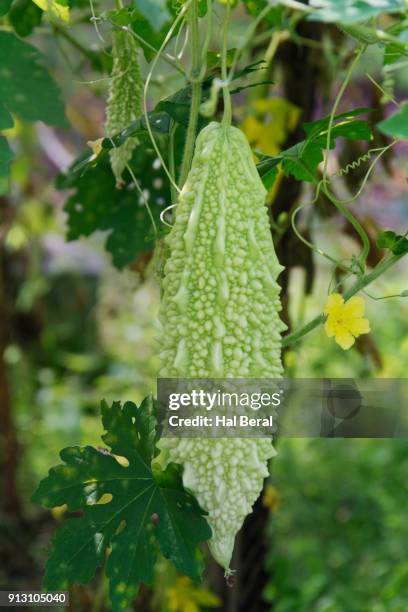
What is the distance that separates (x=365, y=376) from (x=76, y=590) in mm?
693

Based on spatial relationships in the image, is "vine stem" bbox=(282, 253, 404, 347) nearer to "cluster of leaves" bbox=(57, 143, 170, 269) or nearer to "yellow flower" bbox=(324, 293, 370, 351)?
"yellow flower" bbox=(324, 293, 370, 351)

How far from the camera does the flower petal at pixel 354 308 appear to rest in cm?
89

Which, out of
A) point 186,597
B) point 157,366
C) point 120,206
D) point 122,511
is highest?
point 120,206

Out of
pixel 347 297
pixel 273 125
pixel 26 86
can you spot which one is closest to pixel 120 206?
pixel 273 125

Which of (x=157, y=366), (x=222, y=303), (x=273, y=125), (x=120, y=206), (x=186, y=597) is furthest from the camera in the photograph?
(x=157, y=366)

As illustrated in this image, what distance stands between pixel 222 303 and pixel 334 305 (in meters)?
0.20

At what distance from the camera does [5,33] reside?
3.10 ft

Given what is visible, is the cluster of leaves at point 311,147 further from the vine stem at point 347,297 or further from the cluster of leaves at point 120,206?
the cluster of leaves at point 120,206

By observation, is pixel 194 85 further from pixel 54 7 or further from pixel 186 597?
pixel 186 597

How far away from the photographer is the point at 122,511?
866mm

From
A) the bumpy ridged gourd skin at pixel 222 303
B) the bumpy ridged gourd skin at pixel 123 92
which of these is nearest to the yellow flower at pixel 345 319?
the bumpy ridged gourd skin at pixel 222 303

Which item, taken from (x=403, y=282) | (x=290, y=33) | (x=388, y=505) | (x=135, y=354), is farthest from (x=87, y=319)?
(x=290, y=33)

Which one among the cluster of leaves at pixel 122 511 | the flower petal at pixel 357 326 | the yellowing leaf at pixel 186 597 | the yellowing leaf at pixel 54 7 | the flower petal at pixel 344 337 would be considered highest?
the yellowing leaf at pixel 54 7

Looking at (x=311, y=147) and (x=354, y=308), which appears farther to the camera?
(x=311, y=147)
